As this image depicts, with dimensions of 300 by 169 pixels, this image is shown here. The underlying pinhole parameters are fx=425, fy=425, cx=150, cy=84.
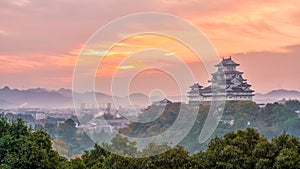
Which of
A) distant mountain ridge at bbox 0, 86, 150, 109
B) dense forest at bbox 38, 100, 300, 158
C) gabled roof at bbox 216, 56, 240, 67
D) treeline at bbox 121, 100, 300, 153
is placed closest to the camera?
treeline at bbox 121, 100, 300, 153

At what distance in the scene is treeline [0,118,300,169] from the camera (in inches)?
358

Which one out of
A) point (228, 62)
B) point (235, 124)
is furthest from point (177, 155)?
point (228, 62)

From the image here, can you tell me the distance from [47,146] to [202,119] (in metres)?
20.9

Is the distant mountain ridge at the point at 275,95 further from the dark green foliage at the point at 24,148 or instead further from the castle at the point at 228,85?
the dark green foliage at the point at 24,148

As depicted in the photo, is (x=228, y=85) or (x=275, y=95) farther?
(x=275, y=95)

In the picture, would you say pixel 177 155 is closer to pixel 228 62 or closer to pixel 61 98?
pixel 61 98

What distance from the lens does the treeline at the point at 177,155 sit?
9.10 metres

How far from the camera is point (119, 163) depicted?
9.96 metres

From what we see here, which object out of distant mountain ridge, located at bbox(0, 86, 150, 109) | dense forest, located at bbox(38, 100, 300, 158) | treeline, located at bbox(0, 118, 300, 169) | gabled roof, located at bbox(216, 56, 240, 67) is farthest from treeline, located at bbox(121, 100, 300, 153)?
treeline, located at bbox(0, 118, 300, 169)

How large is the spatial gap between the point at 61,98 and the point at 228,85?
1291cm

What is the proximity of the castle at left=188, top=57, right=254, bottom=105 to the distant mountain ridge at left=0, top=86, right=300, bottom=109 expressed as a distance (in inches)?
43.8

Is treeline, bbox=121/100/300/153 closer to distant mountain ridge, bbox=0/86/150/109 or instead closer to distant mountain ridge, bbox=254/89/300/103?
distant mountain ridge, bbox=254/89/300/103

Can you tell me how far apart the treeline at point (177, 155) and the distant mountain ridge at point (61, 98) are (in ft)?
5.46

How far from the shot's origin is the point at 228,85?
32.9 metres
